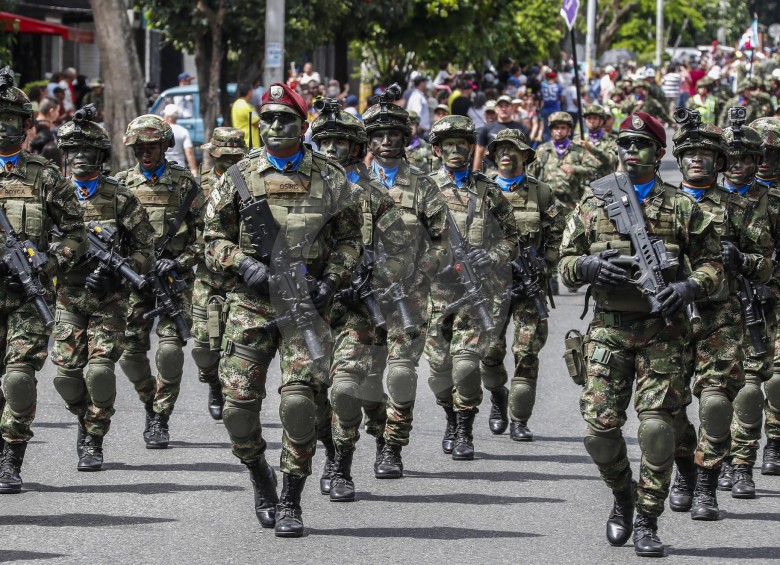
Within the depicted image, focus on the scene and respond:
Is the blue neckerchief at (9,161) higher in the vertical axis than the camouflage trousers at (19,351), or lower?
higher

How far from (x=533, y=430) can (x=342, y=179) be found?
3.52 meters

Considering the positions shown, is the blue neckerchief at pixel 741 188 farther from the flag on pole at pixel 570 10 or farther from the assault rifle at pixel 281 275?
the flag on pole at pixel 570 10

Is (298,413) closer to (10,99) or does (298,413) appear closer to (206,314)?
(10,99)

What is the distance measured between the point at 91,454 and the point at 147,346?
1133 mm

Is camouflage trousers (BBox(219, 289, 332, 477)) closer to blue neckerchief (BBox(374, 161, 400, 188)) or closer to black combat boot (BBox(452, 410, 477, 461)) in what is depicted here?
blue neckerchief (BBox(374, 161, 400, 188))

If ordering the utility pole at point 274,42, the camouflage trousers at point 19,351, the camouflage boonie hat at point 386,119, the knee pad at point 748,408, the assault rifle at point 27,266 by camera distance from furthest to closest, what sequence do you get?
the utility pole at point 274,42, the camouflage boonie hat at point 386,119, the knee pad at point 748,408, the camouflage trousers at point 19,351, the assault rifle at point 27,266

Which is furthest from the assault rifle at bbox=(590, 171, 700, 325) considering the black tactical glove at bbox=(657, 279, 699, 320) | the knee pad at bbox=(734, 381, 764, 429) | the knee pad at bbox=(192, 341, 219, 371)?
the knee pad at bbox=(192, 341, 219, 371)

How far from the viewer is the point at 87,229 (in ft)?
31.5

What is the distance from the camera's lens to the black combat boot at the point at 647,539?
740 centimetres

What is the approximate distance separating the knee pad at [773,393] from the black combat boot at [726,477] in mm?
535

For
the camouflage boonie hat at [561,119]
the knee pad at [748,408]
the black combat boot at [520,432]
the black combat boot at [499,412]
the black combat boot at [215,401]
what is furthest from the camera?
the camouflage boonie hat at [561,119]

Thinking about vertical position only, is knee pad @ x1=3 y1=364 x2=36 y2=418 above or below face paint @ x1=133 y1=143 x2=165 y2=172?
below

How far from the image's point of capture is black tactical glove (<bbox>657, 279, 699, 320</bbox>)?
7.23m

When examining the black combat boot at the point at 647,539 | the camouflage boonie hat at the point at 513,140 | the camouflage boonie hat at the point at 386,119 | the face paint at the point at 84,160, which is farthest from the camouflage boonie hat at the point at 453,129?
the black combat boot at the point at 647,539
